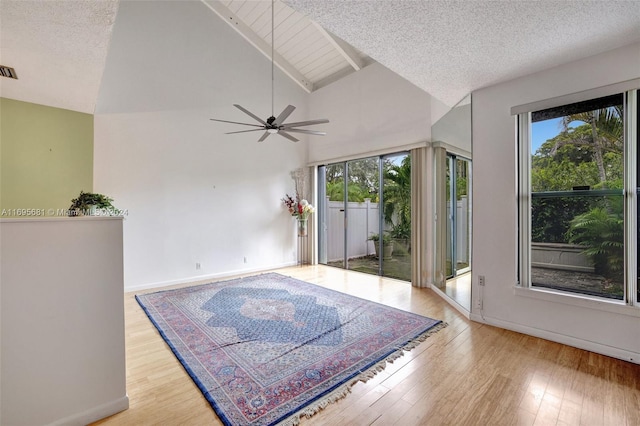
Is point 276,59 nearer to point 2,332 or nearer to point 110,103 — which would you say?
point 110,103

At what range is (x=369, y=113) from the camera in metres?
5.77

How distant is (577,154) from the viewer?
2.83m

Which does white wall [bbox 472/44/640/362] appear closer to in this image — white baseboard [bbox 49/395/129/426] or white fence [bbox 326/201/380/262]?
white fence [bbox 326/201/380/262]

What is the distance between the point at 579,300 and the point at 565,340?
0.42 metres

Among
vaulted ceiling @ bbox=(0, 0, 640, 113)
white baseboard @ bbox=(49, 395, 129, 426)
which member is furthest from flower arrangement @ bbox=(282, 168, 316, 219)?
white baseboard @ bbox=(49, 395, 129, 426)

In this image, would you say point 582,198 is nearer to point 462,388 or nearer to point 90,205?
point 462,388

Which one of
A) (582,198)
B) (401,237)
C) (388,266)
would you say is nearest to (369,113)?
(401,237)

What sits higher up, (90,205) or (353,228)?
(90,205)

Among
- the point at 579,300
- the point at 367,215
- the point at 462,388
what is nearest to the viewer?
the point at 462,388

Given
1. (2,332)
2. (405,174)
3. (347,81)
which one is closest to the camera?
(2,332)

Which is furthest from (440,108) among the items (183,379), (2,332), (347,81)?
(2,332)

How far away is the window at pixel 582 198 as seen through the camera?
252 cm

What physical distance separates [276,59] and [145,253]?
198 inches

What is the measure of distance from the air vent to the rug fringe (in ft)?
14.0
